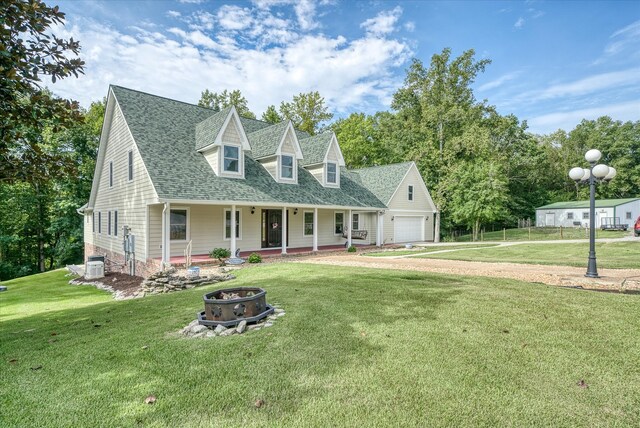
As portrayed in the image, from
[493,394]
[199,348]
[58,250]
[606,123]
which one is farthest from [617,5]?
[606,123]

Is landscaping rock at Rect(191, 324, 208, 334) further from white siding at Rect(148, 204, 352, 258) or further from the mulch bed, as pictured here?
white siding at Rect(148, 204, 352, 258)

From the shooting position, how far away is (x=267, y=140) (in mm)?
17609

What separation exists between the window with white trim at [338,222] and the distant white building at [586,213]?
28.8 metres

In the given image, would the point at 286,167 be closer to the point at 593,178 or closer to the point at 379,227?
the point at 379,227

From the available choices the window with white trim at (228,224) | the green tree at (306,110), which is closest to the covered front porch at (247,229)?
the window with white trim at (228,224)

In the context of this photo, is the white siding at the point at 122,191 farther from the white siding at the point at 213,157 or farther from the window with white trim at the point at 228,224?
the window with white trim at the point at 228,224

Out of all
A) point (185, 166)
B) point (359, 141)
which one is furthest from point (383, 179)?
point (185, 166)

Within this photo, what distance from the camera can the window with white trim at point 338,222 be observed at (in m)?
20.8

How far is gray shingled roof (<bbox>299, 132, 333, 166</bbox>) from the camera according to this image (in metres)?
19.0

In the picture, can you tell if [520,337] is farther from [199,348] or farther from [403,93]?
[403,93]

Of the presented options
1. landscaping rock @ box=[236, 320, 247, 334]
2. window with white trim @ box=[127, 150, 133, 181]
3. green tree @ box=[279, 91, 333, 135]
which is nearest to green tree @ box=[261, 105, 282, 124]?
green tree @ box=[279, 91, 333, 135]

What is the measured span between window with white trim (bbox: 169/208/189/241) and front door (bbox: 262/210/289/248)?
4.11m

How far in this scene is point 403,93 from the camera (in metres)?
30.7

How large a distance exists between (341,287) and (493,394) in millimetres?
4696
